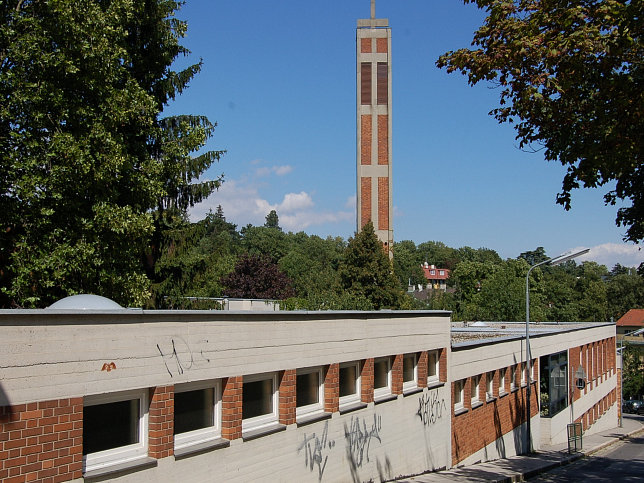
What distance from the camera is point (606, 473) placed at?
22938 millimetres

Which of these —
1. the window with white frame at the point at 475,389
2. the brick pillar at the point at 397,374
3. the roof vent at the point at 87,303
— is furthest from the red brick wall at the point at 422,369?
the roof vent at the point at 87,303

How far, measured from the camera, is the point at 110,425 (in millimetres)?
7852

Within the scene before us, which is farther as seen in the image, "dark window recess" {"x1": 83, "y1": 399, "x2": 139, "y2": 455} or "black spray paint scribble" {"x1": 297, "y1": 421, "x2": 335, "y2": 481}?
"black spray paint scribble" {"x1": 297, "y1": 421, "x2": 335, "y2": 481}

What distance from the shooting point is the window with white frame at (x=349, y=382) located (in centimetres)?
1300

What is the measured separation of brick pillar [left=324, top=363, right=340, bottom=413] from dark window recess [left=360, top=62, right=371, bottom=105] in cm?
5412

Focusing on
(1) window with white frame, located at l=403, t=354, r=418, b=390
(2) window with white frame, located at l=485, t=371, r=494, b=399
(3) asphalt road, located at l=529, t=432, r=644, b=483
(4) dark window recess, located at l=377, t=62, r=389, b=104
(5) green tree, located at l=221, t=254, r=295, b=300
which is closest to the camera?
(1) window with white frame, located at l=403, t=354, r=418, b=390

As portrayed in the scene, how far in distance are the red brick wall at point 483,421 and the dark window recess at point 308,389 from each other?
7.06m

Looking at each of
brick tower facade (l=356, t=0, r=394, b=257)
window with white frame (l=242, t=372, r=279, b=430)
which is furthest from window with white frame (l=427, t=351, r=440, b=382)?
brick tower facade (l=356, t=0, r=394, b=257)

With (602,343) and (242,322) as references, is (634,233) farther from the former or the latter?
(602,343)

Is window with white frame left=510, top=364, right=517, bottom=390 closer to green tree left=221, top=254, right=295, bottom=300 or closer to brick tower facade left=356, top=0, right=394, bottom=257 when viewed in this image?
green tree left=221, top=254, right=295, bottom=300

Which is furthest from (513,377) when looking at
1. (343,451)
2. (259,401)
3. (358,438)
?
(259,401)

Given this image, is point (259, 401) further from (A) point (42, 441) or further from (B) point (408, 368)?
(B) point (408, 368)

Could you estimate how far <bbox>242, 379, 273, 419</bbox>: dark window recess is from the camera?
10.2 metres

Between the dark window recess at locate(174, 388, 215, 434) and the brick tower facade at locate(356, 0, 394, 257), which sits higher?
the brick tower facade at locate(356, 0, 394, 257)
